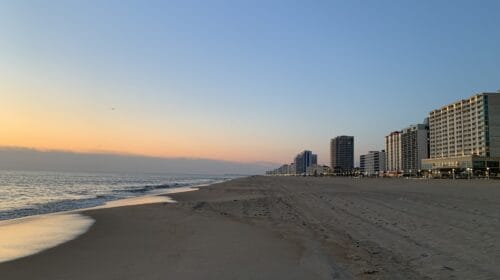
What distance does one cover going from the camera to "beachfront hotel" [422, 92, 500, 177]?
500 feet

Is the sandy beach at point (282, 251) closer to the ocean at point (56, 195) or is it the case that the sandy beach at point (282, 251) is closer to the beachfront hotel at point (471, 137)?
the ocean at point (56, 195)

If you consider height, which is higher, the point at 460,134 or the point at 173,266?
the point at 460,134

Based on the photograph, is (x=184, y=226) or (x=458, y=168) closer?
(x=184, y=226)

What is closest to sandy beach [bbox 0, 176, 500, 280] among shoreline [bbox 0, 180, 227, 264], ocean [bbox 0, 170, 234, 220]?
shoreline [bbox 0, 180, 227, 264]

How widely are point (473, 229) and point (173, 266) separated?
8956 mm

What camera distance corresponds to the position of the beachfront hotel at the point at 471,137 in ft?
500

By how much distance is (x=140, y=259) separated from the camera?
943 centimetres

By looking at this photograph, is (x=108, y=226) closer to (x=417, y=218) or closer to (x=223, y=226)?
(x=223, y=226)

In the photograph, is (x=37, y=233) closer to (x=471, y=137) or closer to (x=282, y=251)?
(x=282, y=251)

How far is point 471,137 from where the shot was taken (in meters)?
168

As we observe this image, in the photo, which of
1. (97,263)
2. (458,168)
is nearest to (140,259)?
(97,263)

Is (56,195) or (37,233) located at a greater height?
(37,233)

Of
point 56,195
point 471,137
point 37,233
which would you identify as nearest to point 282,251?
point 37,233

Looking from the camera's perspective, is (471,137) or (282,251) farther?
(471,137)
